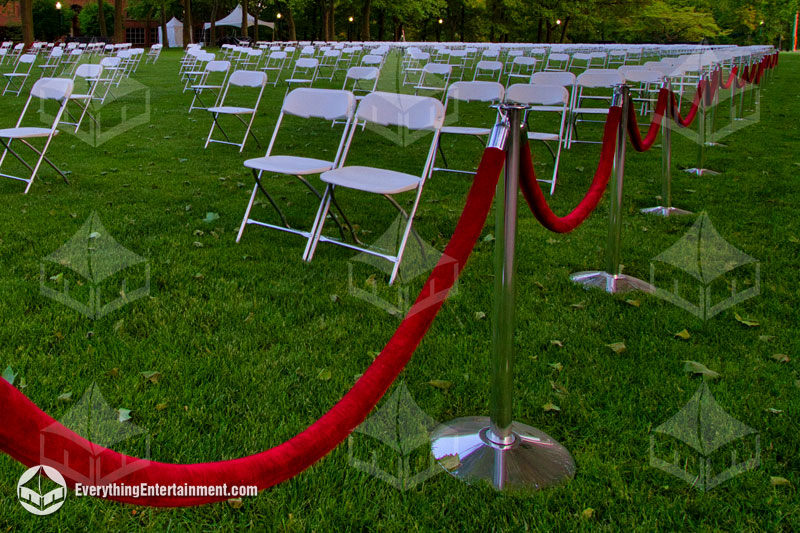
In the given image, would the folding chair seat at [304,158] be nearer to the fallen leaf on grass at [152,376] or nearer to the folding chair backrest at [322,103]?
the folding chair backrest at [322,103]

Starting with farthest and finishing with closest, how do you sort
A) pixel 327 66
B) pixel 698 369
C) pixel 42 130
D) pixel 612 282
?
1. pixel 327 66
2. pixel 42 130
3. pixel 612 282
4. pixel 698 369

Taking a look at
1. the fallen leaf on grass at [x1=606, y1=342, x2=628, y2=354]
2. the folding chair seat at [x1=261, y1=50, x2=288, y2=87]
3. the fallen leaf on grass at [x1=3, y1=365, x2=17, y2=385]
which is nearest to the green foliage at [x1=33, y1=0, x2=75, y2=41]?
the folding chair seat at [x1=261, y1=50, x2=288, y2=87]

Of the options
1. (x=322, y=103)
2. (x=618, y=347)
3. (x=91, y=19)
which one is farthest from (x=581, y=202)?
(x=91, y=19)

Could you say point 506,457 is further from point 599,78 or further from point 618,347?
point 599,78

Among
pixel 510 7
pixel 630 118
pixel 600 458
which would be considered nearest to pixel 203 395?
pixel 600 458

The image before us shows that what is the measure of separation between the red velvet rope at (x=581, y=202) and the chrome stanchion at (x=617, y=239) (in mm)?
135

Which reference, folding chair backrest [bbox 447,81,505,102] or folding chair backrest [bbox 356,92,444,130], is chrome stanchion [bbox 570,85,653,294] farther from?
folding chair backrest [bbox 447,81,505,102]

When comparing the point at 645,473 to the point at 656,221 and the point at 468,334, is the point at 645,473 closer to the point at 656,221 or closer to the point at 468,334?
the point at 468,334

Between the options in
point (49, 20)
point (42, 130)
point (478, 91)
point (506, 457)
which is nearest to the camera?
point (506, 457)

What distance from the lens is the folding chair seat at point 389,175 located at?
4203 millimetres

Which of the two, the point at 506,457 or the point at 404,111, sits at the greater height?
the point at 404,111

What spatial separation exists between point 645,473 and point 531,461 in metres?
0.41

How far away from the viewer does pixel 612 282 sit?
13.5 feet

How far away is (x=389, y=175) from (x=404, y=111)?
1.64 feet
